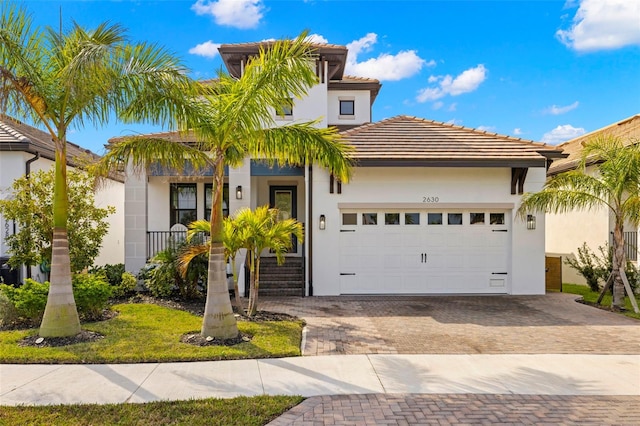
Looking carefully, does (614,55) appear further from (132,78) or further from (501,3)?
(132,78)

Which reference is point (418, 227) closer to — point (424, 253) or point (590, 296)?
point (424, 253)

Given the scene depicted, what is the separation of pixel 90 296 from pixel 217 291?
3.29 meters

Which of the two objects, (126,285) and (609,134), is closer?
(126,285)

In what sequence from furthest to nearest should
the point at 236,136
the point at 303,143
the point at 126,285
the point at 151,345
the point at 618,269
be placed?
the point at 126,285
the point at 618,269
the point at 303,143
the point at 236,136
the point at 151,345

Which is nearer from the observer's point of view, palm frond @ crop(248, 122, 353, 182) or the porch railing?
palm frond @ crop(248, 122, 353, 182)

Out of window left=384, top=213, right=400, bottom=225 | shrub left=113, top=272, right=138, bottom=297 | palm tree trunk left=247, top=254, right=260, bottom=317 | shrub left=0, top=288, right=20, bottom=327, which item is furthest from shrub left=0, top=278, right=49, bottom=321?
window left=384, top=213, right=400, bottom=225

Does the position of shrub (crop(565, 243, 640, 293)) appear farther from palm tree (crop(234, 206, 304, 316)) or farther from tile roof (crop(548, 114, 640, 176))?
palm tree (crop(234, 206, 304, 316))

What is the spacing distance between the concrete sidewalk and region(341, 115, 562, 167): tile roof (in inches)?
260

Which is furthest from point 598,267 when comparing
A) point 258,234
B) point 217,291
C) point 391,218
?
point 217,291

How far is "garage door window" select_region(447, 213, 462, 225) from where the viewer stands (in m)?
13.0

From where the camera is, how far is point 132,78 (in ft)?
23.2

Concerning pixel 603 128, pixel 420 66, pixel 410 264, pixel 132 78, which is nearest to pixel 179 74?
pixel 132 78

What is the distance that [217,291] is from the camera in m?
7.53

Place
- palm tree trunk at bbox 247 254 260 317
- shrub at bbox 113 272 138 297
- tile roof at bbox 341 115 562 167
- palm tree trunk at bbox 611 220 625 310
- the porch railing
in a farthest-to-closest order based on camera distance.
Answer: the porch railing < tile roof at bbox 341 115 562 167 < shrub at bbox 113 272 138 297 < palm tree trunk at bbox 611 220 625 310 < palm tree trunk at bbox 247 254 260 317
